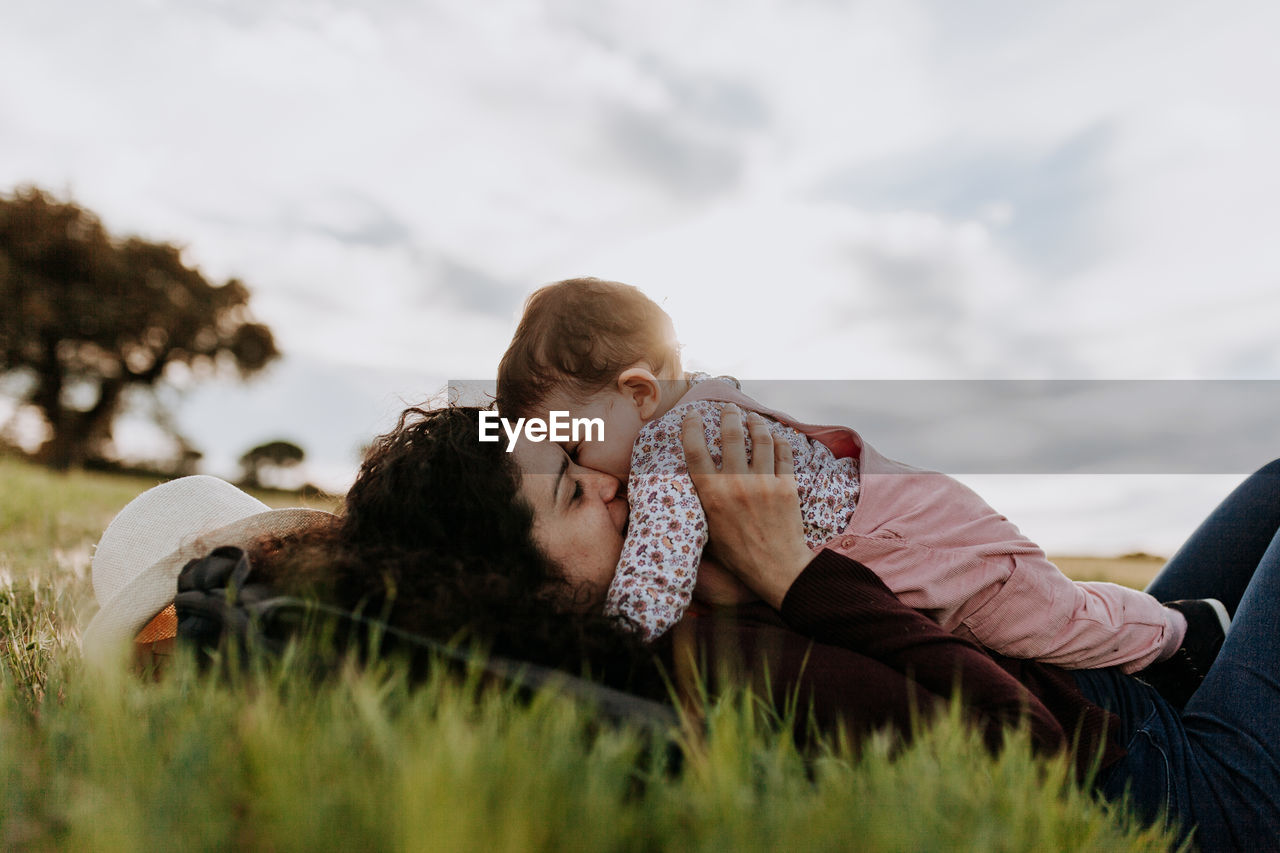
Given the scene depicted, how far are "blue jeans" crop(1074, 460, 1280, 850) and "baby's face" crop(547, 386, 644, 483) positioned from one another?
1.72 m

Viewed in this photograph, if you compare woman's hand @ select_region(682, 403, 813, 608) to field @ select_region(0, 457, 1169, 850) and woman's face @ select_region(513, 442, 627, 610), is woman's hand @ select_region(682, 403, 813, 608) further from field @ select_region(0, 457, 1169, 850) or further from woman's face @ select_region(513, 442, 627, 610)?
field @ select_region(0, 457, 1169, 850)

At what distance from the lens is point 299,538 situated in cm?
200

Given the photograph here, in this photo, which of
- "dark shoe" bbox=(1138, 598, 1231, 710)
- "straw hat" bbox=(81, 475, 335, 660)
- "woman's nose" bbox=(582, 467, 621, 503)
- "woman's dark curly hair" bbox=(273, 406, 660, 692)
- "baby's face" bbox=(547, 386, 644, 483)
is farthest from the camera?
"baby's face" bbox=(547, 386, 644, 483)

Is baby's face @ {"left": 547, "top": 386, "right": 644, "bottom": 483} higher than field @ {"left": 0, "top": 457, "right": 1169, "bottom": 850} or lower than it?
higher

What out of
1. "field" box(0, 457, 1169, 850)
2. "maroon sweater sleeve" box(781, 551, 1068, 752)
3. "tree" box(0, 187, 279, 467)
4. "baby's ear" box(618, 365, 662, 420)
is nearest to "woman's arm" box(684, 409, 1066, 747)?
"maroon sweater sleeve" box(781, 551, 1068, 752)

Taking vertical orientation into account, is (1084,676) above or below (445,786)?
below

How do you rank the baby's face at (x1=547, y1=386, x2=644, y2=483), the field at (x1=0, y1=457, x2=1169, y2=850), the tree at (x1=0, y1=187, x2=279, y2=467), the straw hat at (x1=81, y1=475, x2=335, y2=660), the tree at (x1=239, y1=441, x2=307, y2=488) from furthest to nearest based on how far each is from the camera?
1. the tree at (x1=0, y1=187, x2=279, y2=467)
2. the tree at (x1=239, y1=441, x2=307, y2=488)
3. the baby's face at (x1=547, y1=386, x2=644, y2=483)
4. the straw hat at (x1=81, y1=475, x2=335, y2=660)
5. the field at (x1=0, y1=457, x2=1169, y2=850)

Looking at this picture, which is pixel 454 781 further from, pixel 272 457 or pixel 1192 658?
pixel 272 457

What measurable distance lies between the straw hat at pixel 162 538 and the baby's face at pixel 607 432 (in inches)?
37.2

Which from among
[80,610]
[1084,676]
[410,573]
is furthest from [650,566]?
[80,610]

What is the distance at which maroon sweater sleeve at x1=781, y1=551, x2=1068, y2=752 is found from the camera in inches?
69.2

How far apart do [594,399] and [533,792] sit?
206 cm

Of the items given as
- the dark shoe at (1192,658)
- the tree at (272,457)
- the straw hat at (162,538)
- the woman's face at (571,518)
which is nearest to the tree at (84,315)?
the tree at (272,457)

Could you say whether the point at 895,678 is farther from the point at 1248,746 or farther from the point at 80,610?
the point at 80,610
